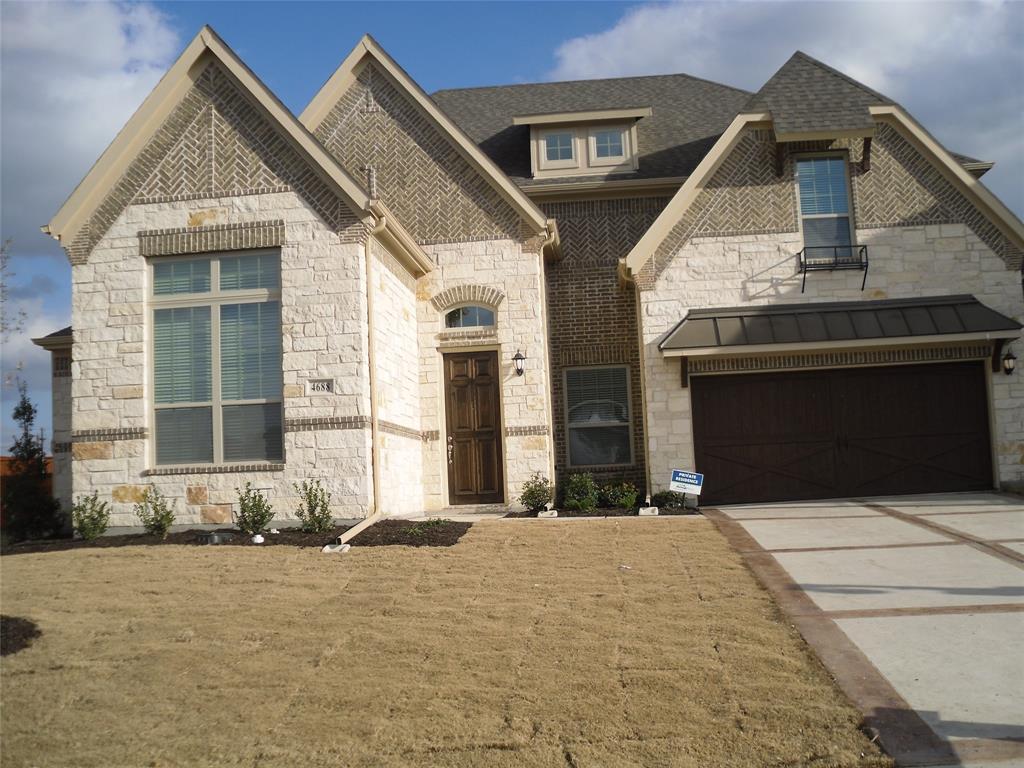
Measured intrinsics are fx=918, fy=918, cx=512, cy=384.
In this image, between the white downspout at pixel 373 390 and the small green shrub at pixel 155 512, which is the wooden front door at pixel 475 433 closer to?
the white downspout at pixel 373 390

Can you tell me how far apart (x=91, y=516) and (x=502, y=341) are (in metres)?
6.68

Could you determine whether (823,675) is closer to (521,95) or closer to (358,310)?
(358,310)

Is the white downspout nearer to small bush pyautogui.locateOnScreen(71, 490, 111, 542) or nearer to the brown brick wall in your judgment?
small bush pyautogui.locateOnScreen(71, 490, 111, 542)

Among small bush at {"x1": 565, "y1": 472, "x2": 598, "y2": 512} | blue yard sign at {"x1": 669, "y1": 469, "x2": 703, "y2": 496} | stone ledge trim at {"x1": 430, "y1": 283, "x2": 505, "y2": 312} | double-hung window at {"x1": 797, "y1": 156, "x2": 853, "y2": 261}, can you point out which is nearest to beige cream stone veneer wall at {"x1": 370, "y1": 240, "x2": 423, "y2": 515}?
stone ledge trim at {"x1": 430, "y1": 283, "x2": 505, "y2": 312}

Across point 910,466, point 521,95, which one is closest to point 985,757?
point 910,466

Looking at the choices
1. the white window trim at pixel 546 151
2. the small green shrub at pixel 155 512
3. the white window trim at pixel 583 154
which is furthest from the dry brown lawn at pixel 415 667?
the white window trim at pixel 546 151

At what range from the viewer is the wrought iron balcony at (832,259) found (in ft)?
49.6

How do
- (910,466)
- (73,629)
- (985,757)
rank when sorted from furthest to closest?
(910,466) < (73,629) < (985,757)

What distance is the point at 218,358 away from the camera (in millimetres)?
12141

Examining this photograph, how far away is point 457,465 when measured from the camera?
15.4 meters

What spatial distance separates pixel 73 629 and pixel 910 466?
1258 cm

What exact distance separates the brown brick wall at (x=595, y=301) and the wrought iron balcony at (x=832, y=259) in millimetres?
3030

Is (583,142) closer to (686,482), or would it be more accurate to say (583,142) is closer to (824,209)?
(824,209)

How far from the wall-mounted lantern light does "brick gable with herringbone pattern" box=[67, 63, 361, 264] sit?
1119 centimetres
